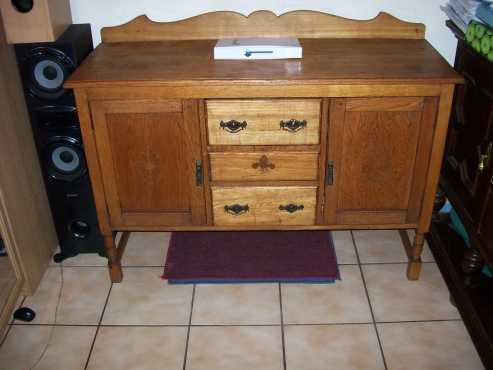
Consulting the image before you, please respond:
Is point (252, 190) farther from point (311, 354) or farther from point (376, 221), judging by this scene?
point (311, 354)

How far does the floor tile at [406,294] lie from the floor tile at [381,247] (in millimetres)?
47

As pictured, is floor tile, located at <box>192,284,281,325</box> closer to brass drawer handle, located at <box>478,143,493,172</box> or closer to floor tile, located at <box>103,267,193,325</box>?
floor tile, located at <box>103,267,193,325</box>

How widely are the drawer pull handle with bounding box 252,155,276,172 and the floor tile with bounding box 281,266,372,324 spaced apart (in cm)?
52

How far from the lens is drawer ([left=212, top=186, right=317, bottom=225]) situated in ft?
6.03

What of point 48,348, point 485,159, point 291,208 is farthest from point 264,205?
point 48,348

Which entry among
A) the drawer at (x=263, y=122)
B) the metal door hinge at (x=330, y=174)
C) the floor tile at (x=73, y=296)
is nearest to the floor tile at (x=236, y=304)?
the floor tile at (x=73, y=296)

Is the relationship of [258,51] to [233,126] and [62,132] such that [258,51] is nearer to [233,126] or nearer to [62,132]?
[233,126]

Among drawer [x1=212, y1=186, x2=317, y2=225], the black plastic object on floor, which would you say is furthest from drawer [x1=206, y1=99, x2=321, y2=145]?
the black plastic object on floor

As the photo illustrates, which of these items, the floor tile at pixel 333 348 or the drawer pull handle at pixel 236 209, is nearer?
the floor tile at pixel 333 348

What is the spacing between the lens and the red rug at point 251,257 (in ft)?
6.75

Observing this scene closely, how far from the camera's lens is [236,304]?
1.94m

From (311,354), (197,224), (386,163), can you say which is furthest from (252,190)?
(311,354)

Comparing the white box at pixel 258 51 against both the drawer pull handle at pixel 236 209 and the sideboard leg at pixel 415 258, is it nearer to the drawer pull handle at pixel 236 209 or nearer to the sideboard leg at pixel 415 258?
the drawer pull handle at pixel 236 209

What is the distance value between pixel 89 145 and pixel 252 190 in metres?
0.59
